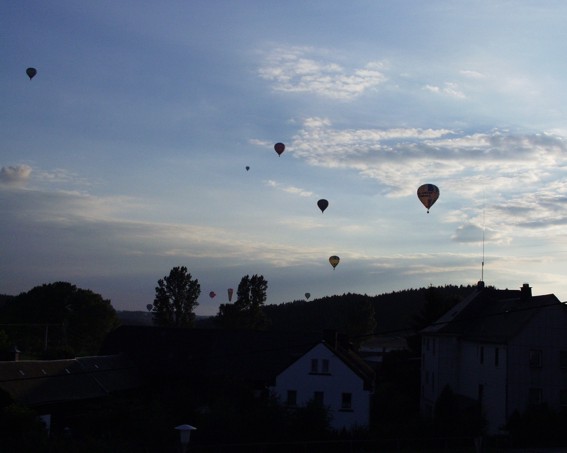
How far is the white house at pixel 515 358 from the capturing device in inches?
1714

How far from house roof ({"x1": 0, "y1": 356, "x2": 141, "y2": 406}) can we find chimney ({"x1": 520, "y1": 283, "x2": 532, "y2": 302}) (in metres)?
26.1

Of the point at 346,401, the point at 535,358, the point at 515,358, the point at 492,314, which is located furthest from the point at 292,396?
the point at 535,358

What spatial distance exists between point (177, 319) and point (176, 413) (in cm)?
5883

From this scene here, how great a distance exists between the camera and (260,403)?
3878cm

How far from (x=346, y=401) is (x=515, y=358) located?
10.3 meters

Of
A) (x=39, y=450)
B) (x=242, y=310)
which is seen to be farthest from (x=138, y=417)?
(x=242, y=310)

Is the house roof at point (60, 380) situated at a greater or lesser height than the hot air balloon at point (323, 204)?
lesser

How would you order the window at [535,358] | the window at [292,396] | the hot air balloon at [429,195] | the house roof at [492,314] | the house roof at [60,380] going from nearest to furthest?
1. the house roof at [60,380]
2. the window at [535,358]
3. the house roof at [492,314]
4. the window at [292,396]
5. the hot air balloon at [429,195]

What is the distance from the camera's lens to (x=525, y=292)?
48.5 meters

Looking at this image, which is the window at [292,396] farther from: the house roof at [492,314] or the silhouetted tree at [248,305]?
the silhouetted tree at [248,305]

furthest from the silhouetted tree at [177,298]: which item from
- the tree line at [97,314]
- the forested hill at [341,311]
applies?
the forested hill at [341,311]

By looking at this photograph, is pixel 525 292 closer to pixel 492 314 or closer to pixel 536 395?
pixel 492 314

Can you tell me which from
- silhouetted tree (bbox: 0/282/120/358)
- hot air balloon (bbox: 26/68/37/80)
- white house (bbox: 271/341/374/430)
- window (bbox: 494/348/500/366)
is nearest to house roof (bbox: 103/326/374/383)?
white house (bbox: 271/341/374/430)

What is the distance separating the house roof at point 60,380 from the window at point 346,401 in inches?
551
